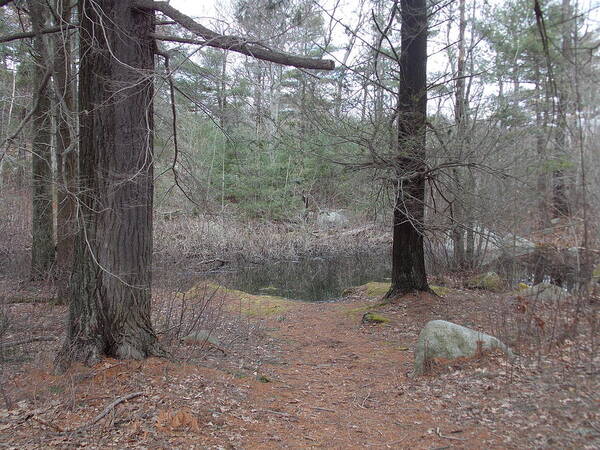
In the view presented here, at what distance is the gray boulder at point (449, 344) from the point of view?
5363mm

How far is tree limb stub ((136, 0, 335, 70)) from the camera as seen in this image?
4848 mm

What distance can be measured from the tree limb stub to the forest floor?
3540 mm

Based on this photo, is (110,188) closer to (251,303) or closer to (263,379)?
(263,379)

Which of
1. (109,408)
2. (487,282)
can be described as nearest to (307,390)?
(109,408)

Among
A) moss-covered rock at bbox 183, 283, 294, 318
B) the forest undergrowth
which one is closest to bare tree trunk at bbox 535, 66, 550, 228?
the forest undergrowth

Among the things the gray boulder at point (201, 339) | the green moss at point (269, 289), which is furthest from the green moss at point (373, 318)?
the green moss at point (269, 289)

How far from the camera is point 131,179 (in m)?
4.64

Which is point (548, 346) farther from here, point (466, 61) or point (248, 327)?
point (466, 61)

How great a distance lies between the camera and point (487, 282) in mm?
11305

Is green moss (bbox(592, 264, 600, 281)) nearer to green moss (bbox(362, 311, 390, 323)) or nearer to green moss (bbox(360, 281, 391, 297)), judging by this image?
green moss (bbox(362, 311, 390, 323))

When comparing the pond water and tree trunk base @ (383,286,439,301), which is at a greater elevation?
tree trunk base @ (383,286,439,301)

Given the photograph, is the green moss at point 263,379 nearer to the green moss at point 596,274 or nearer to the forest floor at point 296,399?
the forest floor at point 296,399

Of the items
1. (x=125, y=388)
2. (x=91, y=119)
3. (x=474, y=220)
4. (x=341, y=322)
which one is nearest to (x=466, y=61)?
(x=474, y=220)

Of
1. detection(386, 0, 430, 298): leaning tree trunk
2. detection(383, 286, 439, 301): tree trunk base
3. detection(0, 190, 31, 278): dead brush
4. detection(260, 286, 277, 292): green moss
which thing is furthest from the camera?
detection(260, 286, 277, 292): green moss
